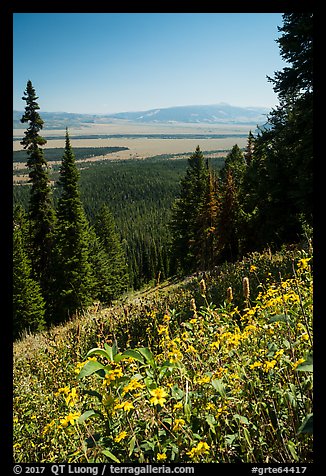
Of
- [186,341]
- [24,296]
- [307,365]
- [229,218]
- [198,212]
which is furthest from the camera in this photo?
[198,212]

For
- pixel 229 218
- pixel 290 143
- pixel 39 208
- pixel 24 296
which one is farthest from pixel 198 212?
pixel 290 143

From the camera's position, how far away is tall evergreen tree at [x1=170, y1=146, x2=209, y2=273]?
38.6 meters

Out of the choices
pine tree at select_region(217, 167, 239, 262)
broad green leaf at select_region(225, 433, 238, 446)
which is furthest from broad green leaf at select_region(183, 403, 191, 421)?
pine tree at select_region(217, 167, 239, 262)

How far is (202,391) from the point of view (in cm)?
232

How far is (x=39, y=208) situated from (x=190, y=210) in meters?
18.9

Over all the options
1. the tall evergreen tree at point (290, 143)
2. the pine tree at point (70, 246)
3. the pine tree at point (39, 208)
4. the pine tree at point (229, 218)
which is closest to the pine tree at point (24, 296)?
the pine tree at point (39, 208)

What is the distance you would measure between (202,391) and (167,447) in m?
0.42

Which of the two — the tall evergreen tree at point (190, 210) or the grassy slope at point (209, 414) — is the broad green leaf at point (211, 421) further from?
the tall evergreen tree at point (190, 210)

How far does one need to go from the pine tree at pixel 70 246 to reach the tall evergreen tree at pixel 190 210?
1385 cm

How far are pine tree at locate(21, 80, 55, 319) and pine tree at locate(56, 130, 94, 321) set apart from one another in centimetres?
90

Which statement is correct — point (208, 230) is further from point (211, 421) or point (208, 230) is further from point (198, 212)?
point (211, 421)

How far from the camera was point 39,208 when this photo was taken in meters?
25.4
